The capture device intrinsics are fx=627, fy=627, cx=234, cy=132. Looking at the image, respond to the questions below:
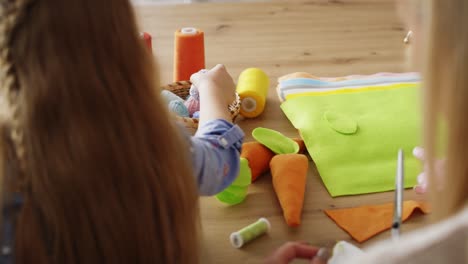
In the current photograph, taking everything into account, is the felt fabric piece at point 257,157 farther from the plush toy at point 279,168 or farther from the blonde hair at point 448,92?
the blonde hair at point 448,92

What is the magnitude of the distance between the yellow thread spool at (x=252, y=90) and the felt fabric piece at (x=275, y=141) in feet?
0.27

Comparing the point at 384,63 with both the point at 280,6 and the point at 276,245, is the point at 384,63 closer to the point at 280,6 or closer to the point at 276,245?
the point at 280,6

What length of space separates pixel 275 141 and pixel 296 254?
28 cm

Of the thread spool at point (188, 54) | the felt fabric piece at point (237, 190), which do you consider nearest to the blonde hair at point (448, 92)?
the felt fabric piece at point (237, 190)

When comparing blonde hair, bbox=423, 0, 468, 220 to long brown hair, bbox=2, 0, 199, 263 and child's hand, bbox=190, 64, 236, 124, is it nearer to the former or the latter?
long brown hair, bbox=2, 0, 199, 263

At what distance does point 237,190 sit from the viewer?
0.94 meters

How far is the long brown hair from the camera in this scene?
606 millimetres

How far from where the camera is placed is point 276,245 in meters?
0.86

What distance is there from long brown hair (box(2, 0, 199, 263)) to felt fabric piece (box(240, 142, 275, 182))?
0.94 feet

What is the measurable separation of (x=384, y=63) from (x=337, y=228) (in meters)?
0.57

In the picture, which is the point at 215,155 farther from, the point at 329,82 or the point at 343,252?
the point at 329,82

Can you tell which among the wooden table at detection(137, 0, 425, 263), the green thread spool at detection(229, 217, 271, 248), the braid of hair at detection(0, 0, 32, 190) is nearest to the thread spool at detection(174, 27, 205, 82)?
the wooden table at detection(137, 0, 425, 263)

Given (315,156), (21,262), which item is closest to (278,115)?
(315,156)

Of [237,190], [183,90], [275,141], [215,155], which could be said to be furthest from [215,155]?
[183,90]
